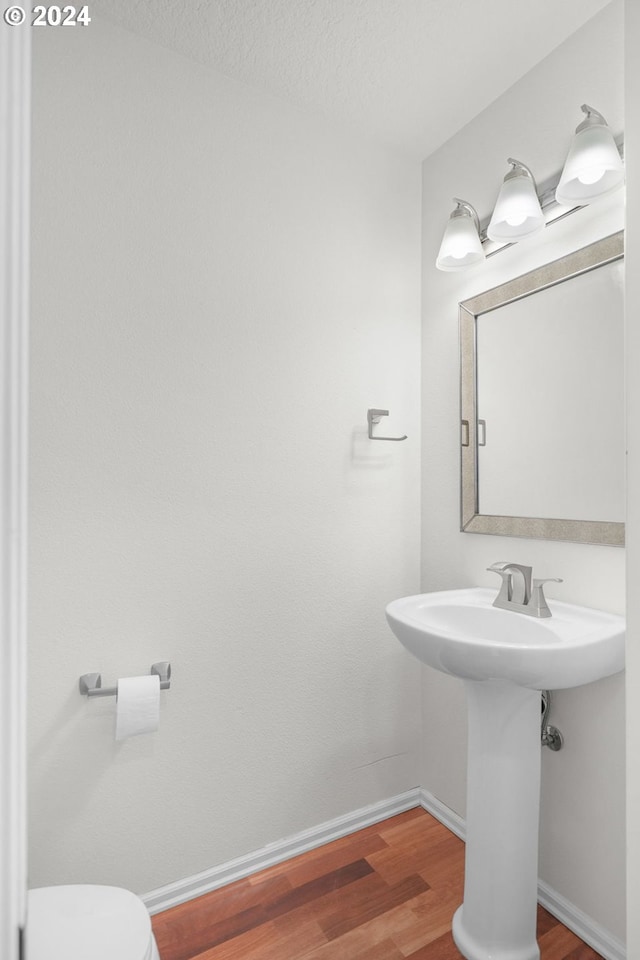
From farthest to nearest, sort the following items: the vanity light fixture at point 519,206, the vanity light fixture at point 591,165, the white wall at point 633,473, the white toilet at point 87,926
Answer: the vanity light fixture at point 519,206 → the vanity light fixture at point 591,165 → the white toilet at point 87,926 → the white wall at point 633,473

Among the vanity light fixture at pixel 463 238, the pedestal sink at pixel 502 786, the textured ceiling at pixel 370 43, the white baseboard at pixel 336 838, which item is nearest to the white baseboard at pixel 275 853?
the white baseboard at pixel 336 838

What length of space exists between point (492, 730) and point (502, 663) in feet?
1.06

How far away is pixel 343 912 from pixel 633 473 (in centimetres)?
153

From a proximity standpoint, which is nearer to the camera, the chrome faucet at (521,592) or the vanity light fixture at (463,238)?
the chrome faucet at (521,592)

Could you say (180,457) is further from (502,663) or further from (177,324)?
(502,663)

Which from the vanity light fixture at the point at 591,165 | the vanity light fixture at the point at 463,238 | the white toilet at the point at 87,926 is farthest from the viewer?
the vanity light fixture at the point at 463,238

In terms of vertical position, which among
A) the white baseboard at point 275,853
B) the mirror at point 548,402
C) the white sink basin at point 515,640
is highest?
the mirror at point 548,402

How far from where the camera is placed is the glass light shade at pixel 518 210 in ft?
4.87

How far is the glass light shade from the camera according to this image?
1.49 metres

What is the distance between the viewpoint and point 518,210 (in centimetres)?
149

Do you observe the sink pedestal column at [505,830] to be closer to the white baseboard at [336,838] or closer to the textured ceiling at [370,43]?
the white baseboard at [336,838]

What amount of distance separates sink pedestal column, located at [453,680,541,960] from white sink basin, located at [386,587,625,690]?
0.15 m

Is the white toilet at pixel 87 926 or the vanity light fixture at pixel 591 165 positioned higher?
the vanity light fixture at pixel 591 165

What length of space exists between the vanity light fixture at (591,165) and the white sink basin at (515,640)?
108 centimetres
